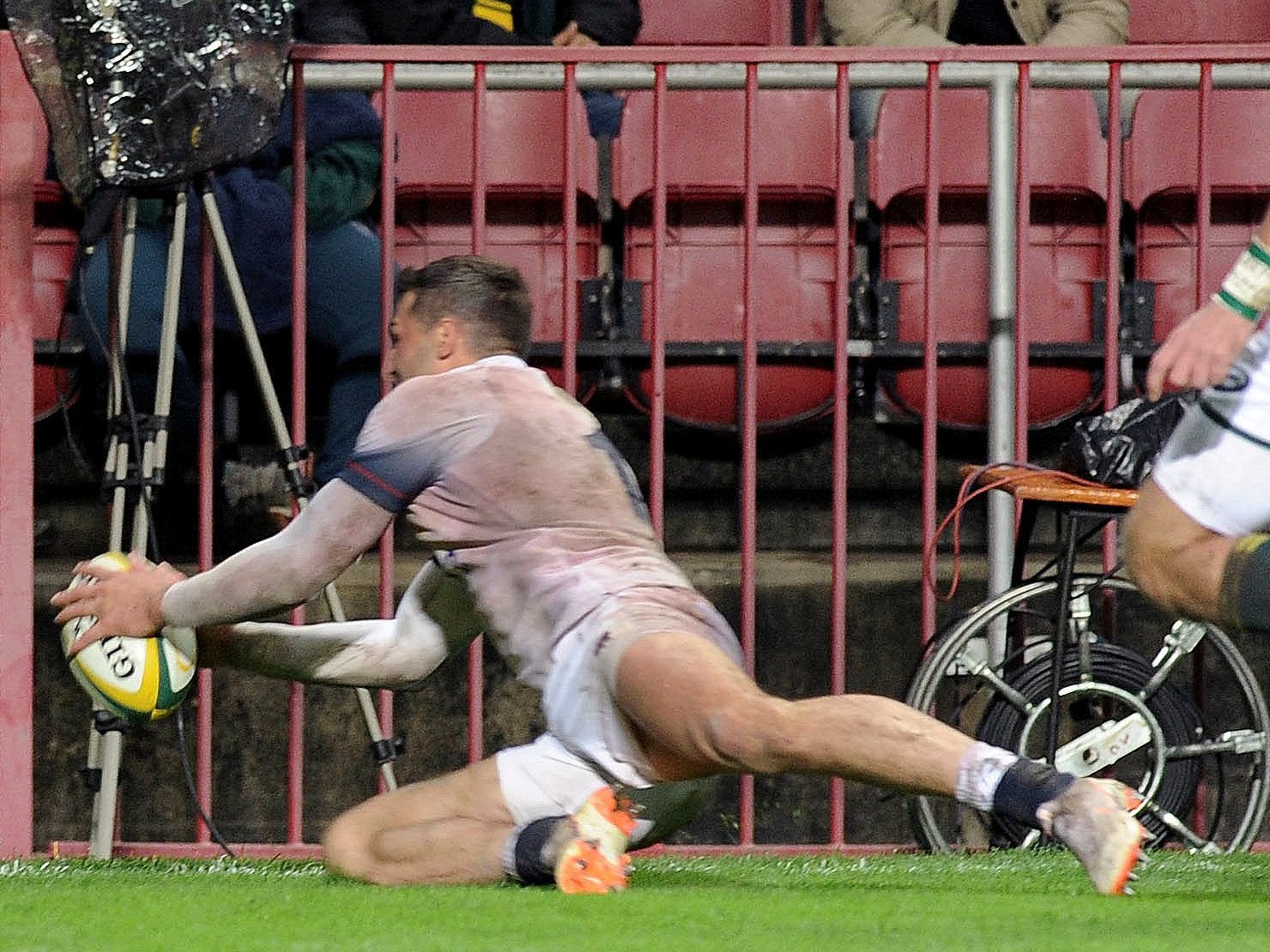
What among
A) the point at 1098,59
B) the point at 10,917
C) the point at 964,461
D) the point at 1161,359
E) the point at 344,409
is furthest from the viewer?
the point at 964,461

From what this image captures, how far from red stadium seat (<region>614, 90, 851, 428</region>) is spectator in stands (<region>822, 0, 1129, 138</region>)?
21.4 inches

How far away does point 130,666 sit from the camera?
169 inches

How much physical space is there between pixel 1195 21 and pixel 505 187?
285cm

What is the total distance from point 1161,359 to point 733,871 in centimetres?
179

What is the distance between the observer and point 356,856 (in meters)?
4.17

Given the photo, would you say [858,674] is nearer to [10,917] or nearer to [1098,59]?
[1098,59]

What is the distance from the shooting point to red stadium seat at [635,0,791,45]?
7.48 meters

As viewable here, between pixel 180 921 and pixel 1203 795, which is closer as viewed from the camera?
pixel 180 921

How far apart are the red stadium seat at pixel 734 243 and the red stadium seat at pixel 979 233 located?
0.20 metres

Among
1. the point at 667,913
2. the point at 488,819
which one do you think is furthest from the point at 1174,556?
the point at 488,819

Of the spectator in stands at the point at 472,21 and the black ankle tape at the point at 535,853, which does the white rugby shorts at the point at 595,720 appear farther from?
the spectator in stands at the point at 472,21

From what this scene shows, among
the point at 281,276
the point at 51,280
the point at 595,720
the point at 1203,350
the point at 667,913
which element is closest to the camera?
the point at 1203,350

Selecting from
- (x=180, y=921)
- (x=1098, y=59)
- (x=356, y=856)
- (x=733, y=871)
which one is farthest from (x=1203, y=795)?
(x=180, y=921)

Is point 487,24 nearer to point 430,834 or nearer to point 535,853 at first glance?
point 430,834
